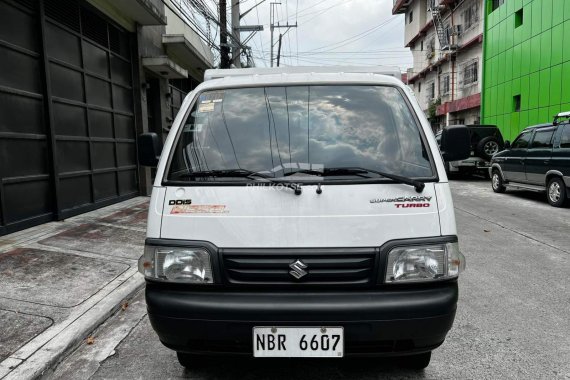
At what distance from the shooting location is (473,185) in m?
15.5

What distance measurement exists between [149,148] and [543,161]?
33.0ft

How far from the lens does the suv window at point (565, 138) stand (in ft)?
31.2

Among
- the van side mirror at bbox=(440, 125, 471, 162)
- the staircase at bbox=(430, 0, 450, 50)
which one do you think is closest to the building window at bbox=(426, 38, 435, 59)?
the staircase at bbox=(430, 0, 450, 50)

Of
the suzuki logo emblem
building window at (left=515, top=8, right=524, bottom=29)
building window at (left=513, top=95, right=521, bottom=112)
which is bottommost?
the suzuki logo emblem

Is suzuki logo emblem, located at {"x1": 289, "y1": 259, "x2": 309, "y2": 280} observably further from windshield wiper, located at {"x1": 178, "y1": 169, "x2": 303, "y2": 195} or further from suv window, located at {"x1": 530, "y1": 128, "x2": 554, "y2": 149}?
suv window, located at {"x1": 530, "y1": 128, "x2": 554, "y2": 149}

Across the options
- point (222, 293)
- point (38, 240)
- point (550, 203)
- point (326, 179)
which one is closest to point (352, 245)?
point (326, 179)

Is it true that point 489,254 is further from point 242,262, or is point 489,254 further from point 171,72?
point 171,72

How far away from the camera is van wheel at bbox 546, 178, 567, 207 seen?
9.77 metres

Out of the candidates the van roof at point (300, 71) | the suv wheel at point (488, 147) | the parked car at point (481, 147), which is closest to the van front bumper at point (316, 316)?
Answer: the van roof at point (300, 71)

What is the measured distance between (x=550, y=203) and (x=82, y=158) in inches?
413

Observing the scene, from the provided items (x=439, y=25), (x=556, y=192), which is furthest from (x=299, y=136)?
(x=439, y=25)

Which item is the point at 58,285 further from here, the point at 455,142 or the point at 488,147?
the point at 488,147

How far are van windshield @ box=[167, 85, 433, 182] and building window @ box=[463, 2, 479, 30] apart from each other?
78.1ft

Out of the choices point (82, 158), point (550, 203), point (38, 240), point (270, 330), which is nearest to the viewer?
point (270, 330)
